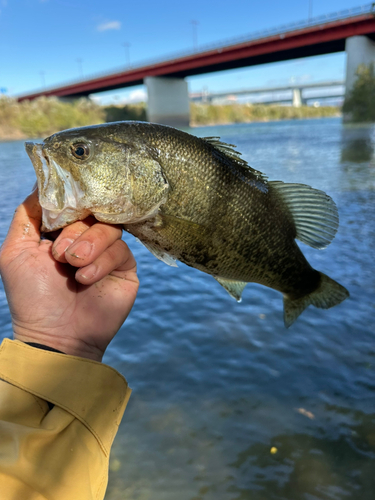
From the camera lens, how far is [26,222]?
2189 mm

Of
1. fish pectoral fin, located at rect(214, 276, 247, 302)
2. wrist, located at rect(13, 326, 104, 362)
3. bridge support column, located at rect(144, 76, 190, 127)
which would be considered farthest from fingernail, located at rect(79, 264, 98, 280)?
bridge support column, located at rect(144, 76, 190, 127)

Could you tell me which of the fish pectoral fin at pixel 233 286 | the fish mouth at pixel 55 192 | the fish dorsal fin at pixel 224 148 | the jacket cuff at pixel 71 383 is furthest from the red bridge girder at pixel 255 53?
the jacket cuff at pixel 71 383

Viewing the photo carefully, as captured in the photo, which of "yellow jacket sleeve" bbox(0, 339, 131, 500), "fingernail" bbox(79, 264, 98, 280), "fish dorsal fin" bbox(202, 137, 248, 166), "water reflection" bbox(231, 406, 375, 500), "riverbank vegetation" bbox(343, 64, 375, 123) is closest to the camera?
"yellow jacket sleeve" bbox(0, 339, 131, 500)

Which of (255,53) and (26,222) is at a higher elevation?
(255,53)

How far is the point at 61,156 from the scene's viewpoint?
197 cm

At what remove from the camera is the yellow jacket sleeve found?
1414 mm

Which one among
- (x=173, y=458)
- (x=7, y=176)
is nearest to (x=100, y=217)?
(x=173, y=458)

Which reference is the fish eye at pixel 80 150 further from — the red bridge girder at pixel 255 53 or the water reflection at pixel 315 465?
the red bridge girder at pixel 255 53

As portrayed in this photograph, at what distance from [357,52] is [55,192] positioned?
4766 cm

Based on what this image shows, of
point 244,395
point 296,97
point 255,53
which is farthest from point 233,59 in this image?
point 296,97

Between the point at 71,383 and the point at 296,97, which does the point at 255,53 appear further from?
the point at 296,97

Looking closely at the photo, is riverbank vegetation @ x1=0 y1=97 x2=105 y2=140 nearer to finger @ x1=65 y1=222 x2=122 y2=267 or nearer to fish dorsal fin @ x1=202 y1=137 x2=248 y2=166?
fish dorsal fin @ x1=202 y1=137 x2=248 y2=166

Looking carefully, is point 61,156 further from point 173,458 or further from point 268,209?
point 173,458

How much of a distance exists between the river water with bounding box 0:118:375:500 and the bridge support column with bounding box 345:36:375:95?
42.4 meters
